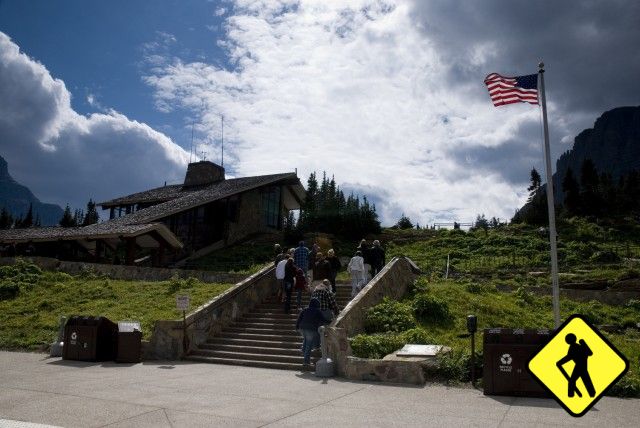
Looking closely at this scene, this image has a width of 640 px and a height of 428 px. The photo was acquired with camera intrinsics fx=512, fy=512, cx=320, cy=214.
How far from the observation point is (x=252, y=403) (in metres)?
7.98

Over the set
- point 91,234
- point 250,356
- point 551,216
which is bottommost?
point 250,356

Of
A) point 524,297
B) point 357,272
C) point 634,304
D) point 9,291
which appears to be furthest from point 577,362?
point 9,291

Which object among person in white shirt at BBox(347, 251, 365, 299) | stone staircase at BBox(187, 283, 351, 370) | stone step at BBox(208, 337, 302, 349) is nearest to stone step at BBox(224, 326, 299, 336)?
stone staircase at BBox(187, 283, 351, 370)

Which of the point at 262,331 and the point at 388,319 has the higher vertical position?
the point at 388,319

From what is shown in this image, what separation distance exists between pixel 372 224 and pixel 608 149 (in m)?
155

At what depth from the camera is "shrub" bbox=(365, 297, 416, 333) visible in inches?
530

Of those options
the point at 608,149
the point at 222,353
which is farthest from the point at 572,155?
the point at 222,353

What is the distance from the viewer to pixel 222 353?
13.4 metres

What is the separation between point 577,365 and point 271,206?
133 ft

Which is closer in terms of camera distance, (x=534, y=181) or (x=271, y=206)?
(x=271, y=206)

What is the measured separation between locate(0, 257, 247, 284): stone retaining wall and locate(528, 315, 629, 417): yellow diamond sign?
20.0 metres

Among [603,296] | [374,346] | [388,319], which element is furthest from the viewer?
[603,296]

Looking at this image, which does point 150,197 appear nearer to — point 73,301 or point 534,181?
point 73,301

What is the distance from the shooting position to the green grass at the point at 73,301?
52.7 feet
